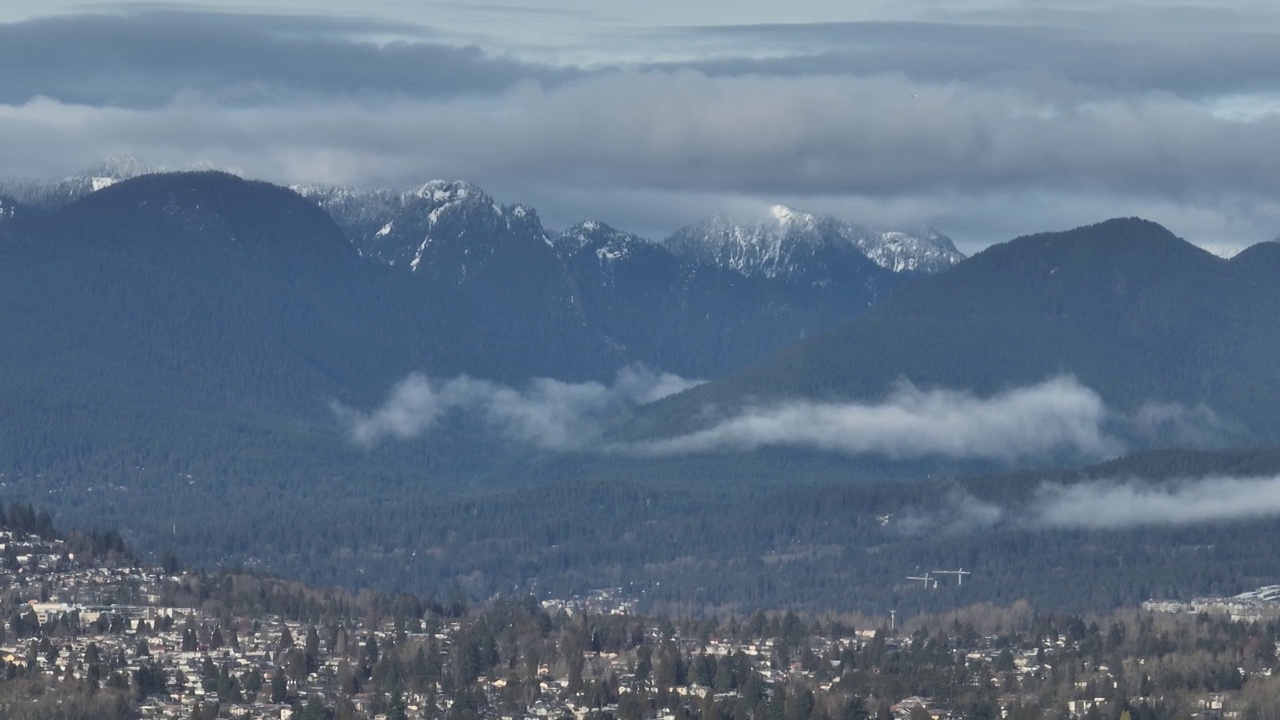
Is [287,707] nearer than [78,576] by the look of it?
Yes

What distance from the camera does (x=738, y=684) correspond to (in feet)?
580

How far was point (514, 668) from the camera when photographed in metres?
179

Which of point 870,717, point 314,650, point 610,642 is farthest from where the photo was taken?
point 610,642

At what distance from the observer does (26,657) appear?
170875mm

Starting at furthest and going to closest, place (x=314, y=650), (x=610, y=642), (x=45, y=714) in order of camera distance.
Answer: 1. (x=610, y=642)
2. (x=314, y=650)
3. (x=45, y=714)

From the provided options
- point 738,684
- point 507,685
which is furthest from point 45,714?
point 738,684

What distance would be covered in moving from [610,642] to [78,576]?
2884 cm

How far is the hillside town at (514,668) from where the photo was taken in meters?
166

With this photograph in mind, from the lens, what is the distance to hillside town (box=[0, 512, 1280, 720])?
166 metres

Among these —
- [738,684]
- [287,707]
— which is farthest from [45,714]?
[738,684]

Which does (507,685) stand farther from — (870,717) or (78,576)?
(78,576)

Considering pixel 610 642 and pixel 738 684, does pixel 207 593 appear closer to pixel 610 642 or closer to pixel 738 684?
pixel 610 642

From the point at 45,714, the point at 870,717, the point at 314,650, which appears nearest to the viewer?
the point at 45,714

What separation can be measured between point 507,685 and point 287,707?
37.6 feet
